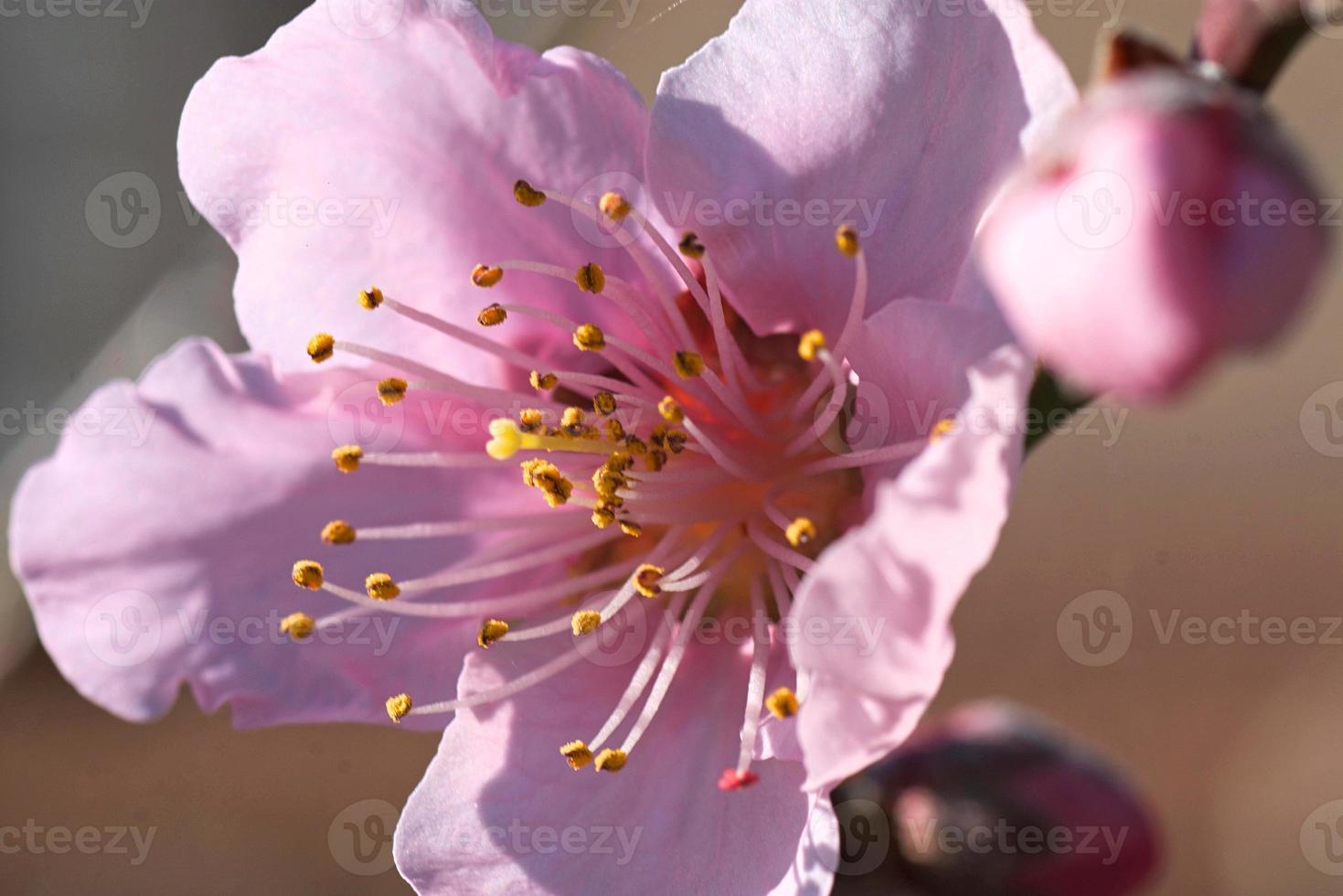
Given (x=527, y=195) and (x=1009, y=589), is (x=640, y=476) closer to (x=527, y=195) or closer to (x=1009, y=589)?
(x=527, y=195)

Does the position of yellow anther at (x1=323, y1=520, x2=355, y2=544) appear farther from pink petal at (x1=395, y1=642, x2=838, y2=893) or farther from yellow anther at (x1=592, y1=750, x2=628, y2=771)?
yellow anther at (x1=592, y1=750, x2=628, y2=771)

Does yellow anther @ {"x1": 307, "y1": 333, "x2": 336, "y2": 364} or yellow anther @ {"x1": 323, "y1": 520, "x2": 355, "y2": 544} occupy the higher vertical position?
yellow anther @ {"x1": 307, "y1": 333, "x2": 336, "y2": 364}

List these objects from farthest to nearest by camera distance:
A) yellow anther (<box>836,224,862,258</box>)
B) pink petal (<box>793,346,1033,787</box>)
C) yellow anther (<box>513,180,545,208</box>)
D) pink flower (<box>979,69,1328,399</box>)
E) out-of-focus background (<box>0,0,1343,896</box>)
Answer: out-of-focus background (<box>0,0,1343,896</box>) → yellow anther (<box>513,180,545,208</box>) → yellow anther (<box>836,224,862,258</box>) → pink petal (<box>793,346,1033,787</box>) → pink flower (<box>979,69,1328,399</box>)

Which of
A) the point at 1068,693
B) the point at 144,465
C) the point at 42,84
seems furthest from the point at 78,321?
the point at 144,465

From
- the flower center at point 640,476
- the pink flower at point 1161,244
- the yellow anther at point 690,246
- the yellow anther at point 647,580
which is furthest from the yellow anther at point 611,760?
the pink flower at point 1161,244

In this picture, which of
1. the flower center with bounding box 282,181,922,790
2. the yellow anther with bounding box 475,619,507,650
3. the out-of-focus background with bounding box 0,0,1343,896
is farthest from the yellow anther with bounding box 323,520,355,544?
the out-of-focus background with bounding box 0,0,1343,896

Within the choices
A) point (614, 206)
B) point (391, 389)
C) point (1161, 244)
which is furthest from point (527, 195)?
point (1161, 244)

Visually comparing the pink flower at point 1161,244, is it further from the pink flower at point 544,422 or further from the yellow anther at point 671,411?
the yellow anther at point 671,411
